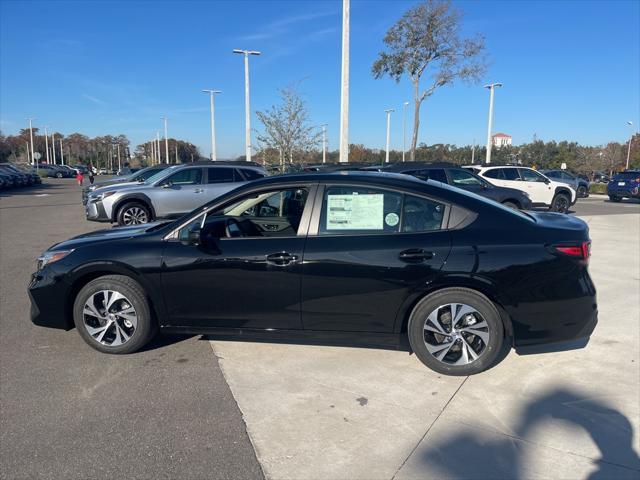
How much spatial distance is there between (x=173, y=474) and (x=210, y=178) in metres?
10.0

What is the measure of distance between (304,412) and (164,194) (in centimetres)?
933

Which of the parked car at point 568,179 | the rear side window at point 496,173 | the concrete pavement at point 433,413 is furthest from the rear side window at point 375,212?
the parked car at point 568,179

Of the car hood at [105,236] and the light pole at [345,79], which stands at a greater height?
the light pole at [345,79]

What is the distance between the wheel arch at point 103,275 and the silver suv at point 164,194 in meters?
7.43

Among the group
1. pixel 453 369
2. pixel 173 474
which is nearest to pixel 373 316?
pixel 453 369

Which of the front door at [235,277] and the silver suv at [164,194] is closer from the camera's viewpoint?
the front door at [235,277]

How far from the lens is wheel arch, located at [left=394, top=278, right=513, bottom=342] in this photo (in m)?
3.64

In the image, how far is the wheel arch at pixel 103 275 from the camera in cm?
402

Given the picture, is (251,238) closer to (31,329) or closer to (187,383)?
(187,383)

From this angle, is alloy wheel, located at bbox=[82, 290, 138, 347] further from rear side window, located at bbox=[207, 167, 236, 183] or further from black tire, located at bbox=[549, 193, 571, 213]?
black tire, located at bbox=[549, 193, 571, 213]

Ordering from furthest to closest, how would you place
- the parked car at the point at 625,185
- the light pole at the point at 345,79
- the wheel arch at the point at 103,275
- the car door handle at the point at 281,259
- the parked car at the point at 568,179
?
the parked car at the point at 568,179 < the parked car at the point at 625,185 < the light pole at the point at 345,79 < the wheel arch at the point at 103,275 < the car door handle at the point at 281,259

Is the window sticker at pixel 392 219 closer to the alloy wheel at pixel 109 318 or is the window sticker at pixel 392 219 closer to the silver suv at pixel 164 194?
the alloy wheel at pixel 109 318

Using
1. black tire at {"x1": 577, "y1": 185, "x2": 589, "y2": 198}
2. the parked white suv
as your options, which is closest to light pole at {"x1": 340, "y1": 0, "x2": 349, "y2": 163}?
the parked white suv

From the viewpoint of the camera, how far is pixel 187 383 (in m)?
3.70
